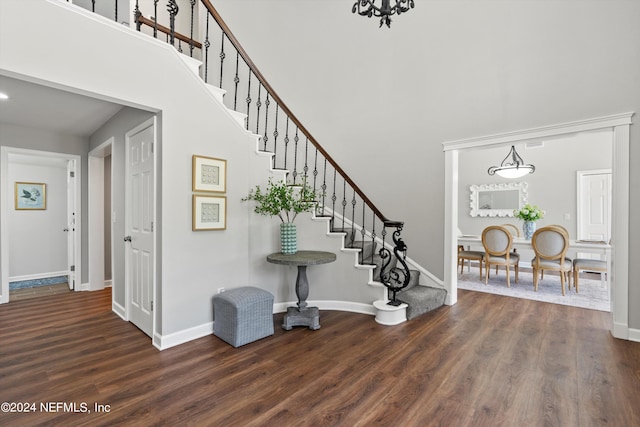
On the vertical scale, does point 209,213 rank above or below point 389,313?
above

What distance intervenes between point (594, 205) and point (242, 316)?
715 centimetres

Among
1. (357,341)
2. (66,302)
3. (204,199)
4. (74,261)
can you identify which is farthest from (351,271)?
(74,261)

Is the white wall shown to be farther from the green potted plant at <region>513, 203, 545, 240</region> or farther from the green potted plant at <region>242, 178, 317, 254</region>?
the green potted plant at <region>513, 203, 545, 240</region>

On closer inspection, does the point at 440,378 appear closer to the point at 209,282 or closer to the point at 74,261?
the point at 209,282

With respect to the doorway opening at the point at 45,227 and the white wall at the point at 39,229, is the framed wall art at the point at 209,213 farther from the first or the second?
the white wall at the point at 39,229

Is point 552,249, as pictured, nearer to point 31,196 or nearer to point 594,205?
point 594,205

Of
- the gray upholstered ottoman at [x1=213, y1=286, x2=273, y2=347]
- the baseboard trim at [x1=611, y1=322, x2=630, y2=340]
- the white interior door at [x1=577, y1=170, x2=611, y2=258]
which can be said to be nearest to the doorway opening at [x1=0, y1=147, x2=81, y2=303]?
the gray upholstered ottoman at [x1=213, y1=286, x2=273, y2=347]

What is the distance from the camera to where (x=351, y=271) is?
142 inches

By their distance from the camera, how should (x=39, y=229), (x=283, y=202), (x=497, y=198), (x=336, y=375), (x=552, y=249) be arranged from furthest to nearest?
(x=497, y=198), (x=39, y=229), (x=552, y=249), (x=283, y=202), (x=336, y=375)

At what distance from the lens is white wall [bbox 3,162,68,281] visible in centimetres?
503

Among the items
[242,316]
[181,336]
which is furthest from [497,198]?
[181,336]

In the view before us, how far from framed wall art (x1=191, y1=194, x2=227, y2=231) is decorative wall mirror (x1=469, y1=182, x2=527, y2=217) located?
638 centimetres

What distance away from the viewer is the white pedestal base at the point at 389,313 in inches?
126

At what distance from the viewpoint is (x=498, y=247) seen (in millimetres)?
4770
